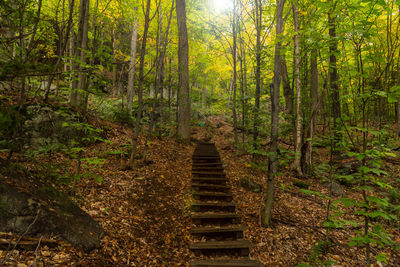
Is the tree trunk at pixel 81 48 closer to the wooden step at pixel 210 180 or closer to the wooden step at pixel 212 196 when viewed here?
the wooden step at pixel 212 196

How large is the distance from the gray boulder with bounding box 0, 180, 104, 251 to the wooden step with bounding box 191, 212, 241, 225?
2.35m

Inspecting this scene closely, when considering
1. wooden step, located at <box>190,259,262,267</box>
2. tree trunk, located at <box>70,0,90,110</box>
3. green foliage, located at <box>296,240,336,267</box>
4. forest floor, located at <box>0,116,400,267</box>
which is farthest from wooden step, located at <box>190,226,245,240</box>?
tree trunk, located at <box>70,0,90,110</box>

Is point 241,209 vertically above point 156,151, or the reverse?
point 156,151

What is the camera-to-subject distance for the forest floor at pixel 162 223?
10.3ft

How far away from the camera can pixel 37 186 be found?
9.19 feet

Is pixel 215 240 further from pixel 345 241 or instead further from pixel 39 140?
pixel 39 140

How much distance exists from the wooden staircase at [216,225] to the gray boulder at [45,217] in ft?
6.68

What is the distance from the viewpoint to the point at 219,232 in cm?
448

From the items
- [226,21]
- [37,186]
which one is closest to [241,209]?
[37,186]

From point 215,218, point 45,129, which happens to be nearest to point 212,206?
point 215,218

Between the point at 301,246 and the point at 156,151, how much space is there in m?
5.97

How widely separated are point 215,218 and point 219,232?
0.43 metres

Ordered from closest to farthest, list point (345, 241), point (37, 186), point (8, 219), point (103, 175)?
point (8, 219), point (37, 186), point (345, 241), point (103, 175)

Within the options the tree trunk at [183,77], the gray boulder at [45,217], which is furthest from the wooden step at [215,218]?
the tree trunk at [183,77]
